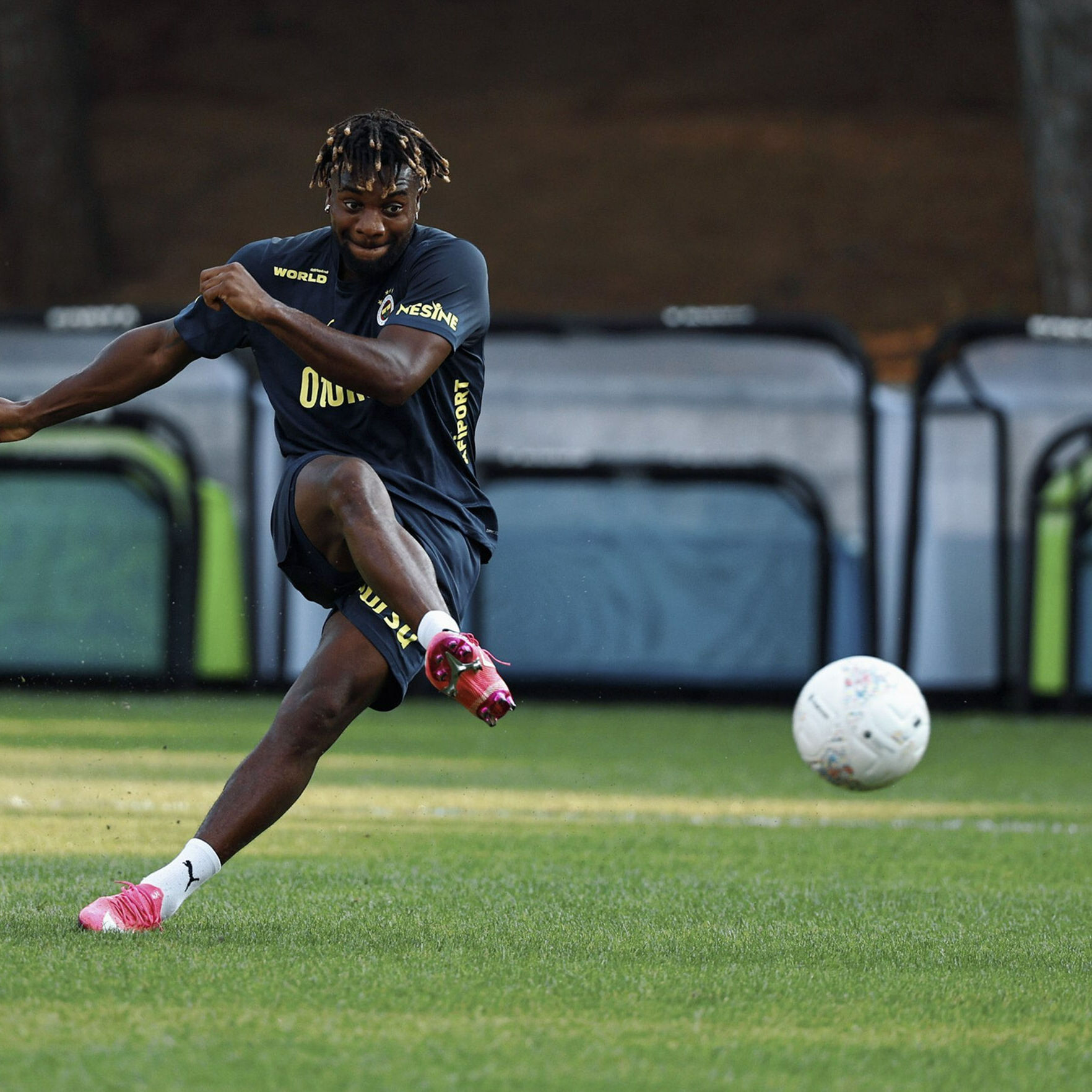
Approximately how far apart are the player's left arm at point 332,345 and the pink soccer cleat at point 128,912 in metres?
1.39

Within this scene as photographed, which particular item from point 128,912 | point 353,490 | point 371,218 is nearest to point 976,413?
point 371,218

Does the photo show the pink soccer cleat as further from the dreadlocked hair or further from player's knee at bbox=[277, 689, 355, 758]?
the dreadlocked hair

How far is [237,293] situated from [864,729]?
8.10ft

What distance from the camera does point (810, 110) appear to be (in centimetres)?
2669

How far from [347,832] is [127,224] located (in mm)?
19446

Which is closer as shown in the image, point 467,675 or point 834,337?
point 467,675

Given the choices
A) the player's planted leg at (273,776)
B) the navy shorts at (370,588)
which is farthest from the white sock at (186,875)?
the navy shorts at (370,588)

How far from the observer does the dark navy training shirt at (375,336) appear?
5.15 metres

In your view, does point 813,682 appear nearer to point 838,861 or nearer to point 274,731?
point 838,861

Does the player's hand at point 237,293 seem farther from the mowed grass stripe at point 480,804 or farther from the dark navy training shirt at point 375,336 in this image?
the mowed grass stripe at point 480,804

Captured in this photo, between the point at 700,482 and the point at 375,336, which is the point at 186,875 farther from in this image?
the point at 700,482

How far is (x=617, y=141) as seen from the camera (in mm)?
26656

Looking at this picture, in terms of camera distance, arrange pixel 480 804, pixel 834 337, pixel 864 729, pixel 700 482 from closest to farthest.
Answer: pixel 864 729
pixel 480 804
pixel 834 337
pixel 700 482

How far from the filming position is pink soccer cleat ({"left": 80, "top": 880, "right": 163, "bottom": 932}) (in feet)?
15.9
